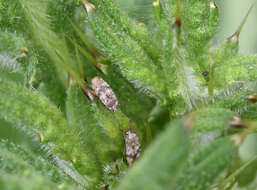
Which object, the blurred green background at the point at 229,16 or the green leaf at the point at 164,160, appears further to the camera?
the blurred green background at the point at 229,16

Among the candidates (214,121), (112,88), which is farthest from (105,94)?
(214,121)

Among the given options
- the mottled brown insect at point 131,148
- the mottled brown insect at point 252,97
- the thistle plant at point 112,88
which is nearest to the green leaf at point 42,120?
the thistle plant at point 112,88

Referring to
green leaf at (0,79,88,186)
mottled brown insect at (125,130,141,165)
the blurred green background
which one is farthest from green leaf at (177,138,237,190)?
the blurred green background

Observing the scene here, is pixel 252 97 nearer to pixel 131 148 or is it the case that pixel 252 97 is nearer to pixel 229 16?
pixel 131 148

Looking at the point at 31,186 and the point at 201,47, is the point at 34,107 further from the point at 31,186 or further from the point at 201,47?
the point at 201,47

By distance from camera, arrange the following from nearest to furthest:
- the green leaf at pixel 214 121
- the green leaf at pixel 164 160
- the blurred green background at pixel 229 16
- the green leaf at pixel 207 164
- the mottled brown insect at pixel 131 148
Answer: the green leaf at pixel 164 160
the green leaf at pixel 207 164
the green leaf at pixel 214 121
the mottled brown insect at pixel 131 148
the blurred green background at pixel 229 16

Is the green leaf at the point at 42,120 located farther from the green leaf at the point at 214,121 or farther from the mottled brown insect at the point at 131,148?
the green leaf at the point at 214,121

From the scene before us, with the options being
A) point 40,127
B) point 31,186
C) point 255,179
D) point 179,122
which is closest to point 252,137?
point 255,179

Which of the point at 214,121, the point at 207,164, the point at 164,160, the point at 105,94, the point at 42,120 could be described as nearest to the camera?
the point at 164,160
